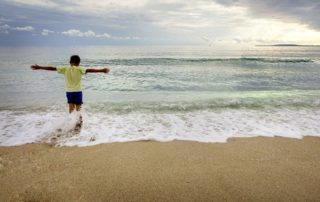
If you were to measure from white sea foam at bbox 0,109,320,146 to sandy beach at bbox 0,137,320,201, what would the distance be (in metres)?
0.51

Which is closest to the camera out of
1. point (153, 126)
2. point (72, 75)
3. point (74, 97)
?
point (72, 75)

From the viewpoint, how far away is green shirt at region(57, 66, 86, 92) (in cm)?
578

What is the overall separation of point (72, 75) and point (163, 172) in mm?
3256

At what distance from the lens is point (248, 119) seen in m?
7.57

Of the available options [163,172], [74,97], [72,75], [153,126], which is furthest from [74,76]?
[163,172]

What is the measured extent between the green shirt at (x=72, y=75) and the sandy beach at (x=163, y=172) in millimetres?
1477

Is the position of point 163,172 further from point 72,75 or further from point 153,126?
point 72,75

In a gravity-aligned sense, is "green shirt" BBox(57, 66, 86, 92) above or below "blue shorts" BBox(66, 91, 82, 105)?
above

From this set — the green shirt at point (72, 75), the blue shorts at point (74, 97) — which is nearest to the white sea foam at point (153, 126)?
the blue shorts at point (74, 97)

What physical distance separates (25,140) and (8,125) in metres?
1.43

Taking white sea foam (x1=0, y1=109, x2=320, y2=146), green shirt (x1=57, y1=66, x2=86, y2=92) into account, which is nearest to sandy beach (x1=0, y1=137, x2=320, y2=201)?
white sea foam (x1=0, y1=109, x2=320, y2=146)

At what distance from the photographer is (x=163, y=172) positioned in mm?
4070

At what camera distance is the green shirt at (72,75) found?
5781 mm

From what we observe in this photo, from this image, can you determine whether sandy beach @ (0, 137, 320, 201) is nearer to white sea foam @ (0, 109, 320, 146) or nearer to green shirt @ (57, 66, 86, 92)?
white sea foam @ (0, 109, 320, 146)
